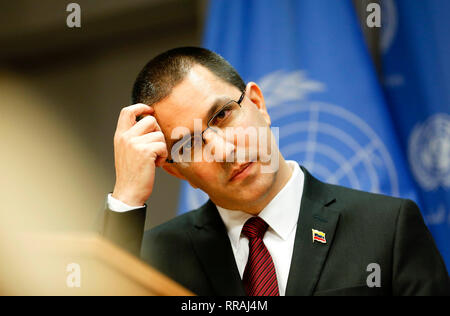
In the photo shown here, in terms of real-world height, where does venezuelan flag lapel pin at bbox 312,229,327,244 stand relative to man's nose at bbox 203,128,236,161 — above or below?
below

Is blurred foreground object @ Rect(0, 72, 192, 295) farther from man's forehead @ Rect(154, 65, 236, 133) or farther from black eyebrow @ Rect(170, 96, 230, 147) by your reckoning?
black eyebrow @ Rect(170, 96, 230, 147)

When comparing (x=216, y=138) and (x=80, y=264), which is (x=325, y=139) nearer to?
(x=216, y=138)

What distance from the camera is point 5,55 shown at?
3.47 m

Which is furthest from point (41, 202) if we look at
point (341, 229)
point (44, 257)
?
point (44, 257)

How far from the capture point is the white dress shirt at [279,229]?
57.3 inches

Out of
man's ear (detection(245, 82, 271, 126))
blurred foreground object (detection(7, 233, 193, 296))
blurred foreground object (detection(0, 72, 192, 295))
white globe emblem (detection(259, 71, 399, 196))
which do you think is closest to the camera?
blurred foreground object (detection(7, 233, 193, 296))

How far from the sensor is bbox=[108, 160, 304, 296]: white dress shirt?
1450 mm

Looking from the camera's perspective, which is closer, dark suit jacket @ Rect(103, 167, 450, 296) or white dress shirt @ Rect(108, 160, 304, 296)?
dark suit jacket @ Rect(103, 167, 450, 296)

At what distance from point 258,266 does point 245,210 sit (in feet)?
0.60

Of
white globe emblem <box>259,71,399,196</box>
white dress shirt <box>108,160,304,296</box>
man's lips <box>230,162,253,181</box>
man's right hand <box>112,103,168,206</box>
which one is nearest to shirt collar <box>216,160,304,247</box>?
white dress shirt <box>108,160,304,296</box>

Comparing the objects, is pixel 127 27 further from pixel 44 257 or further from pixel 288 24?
pixel 44 257

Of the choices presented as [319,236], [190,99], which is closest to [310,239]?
Answer: [319,236]

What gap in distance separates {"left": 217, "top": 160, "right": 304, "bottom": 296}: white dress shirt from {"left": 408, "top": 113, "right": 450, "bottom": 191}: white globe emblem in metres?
0.98

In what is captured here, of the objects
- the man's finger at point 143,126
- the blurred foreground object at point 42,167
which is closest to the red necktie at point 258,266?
the man's finger at point 143,126
